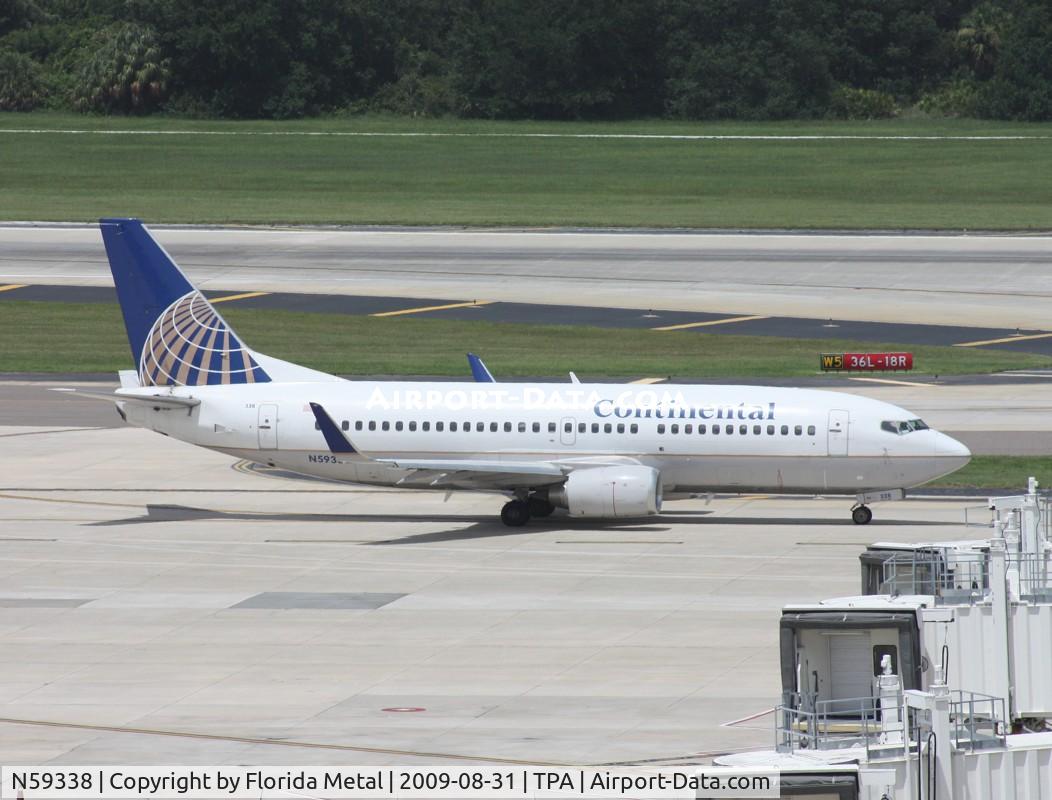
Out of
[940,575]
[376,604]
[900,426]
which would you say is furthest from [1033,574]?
[900,426]

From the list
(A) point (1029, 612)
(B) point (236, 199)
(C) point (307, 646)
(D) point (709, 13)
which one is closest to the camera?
(A) point (1029, 612)

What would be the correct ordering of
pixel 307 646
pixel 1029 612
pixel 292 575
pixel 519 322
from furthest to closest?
1. pixel 519 322
2. pixel 292 575
3. pixel 307 646
4. pixel 1029 612

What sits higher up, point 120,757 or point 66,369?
point 66,369

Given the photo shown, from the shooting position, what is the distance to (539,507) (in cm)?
4909

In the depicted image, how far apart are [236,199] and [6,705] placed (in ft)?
323

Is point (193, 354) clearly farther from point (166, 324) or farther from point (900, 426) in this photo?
point (900, 426)

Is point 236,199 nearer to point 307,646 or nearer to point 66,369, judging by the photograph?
point 66,369

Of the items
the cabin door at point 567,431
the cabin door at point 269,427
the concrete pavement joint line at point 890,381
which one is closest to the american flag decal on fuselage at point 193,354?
the cabin door at point 269,427

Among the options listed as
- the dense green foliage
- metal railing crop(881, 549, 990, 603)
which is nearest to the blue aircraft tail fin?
metal railing crop(881, 549, 990, 603)

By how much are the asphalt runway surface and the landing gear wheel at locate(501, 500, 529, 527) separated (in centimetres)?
3317

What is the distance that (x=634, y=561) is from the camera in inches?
1715

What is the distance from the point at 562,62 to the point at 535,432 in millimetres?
118546

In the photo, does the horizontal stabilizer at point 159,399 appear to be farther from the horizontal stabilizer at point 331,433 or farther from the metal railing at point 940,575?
the metal railing at point 940,575

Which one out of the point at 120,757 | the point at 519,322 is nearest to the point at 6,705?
the point at 120,757
